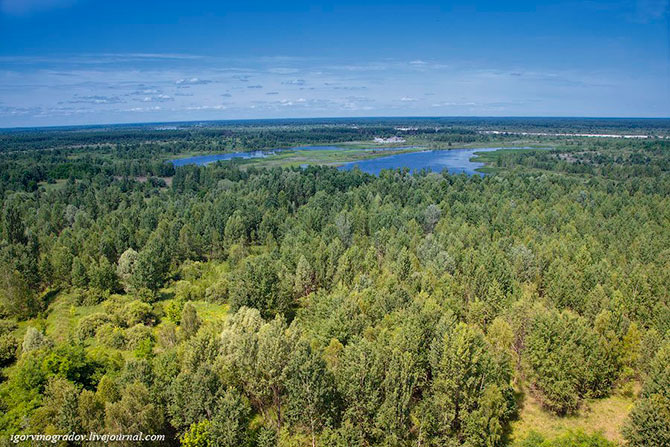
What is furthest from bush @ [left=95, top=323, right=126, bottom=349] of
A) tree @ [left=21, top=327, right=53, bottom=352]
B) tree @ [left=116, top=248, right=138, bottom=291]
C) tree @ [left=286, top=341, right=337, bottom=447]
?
tree @ [left=286, top=341, right=337, bottom=447]

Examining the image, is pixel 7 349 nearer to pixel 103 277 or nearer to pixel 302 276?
pixel 103 277

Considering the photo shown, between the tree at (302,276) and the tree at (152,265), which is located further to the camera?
the tree at (152,265)

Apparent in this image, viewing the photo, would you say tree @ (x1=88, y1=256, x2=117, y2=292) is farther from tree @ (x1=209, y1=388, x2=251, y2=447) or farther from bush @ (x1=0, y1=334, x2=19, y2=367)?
tree @ (x1=209, y1=388, x2=251, y2=447)

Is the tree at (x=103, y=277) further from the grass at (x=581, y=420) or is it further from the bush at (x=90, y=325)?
the grass at (x=581, y=420)

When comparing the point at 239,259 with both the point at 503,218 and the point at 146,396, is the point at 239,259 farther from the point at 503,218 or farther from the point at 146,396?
the point at 503,218

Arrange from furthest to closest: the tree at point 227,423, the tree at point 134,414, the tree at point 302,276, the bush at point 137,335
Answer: the tree at point 302,276 → the bush at point 137,335 → the tree at point 227,423 → the tree at point 134,414

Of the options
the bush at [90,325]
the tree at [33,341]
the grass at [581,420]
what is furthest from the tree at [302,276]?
the grass at [581,420]
